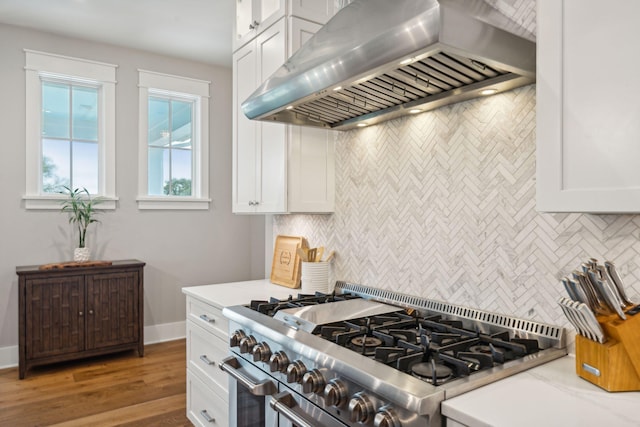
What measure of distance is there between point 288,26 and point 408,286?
4.96ft

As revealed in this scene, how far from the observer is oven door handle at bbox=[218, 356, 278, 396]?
163cm

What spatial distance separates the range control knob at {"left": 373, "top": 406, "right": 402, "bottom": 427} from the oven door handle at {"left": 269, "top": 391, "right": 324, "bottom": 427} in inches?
13.3

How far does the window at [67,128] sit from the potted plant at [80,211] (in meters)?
0.08

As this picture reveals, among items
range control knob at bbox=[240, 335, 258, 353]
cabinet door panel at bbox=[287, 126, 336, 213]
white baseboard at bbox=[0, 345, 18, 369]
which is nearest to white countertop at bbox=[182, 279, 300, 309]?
range control knob at bbox=[240, 335, 258, 353]

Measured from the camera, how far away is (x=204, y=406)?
2430 millimetres

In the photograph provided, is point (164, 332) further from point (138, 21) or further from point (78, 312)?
point (138, 21)

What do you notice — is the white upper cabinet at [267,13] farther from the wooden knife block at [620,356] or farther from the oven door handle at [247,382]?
the wooden knife block at [620,356]

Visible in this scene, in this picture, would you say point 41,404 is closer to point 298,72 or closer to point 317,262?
point 317,262

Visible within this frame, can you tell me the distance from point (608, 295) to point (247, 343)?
1268mm

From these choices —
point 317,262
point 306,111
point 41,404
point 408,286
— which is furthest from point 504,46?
point 41,404

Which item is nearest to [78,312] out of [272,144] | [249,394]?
[272,144]

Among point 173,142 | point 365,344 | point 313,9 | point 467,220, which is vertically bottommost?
point 365,344

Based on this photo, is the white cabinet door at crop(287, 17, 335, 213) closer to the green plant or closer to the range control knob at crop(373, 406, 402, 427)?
the range control knob at crop(373, 406, 402, 427)

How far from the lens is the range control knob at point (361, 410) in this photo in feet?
3.80
